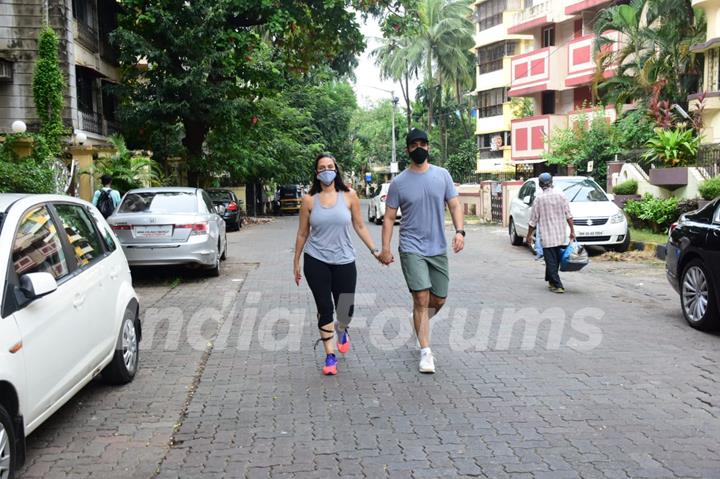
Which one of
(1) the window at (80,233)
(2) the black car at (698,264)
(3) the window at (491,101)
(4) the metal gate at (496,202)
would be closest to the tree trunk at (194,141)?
(4) the metal gate at (496,202)

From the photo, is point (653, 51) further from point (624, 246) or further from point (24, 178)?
point (24, 178)

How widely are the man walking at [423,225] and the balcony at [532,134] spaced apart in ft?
88.5

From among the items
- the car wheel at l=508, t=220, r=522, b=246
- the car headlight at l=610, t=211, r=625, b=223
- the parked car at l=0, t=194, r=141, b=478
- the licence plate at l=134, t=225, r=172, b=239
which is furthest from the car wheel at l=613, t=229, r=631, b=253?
the parked car at l=0, t=194, r=141, b=478

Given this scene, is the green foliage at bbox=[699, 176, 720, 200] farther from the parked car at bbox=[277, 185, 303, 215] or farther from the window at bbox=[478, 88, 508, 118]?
the window at bbox=[478, 88, 508, 118]

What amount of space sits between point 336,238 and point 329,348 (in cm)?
94

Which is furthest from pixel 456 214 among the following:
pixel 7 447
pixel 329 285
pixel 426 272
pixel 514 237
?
pixel 514 237

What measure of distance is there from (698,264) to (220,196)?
2134cm

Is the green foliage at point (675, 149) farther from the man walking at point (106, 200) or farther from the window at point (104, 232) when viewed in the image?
the window at point (104, 232)

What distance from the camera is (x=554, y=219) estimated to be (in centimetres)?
1074

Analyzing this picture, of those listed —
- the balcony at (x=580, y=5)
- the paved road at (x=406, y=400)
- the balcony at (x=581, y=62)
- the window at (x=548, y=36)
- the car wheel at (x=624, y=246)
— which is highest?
the balcony at (x=580, y=5)

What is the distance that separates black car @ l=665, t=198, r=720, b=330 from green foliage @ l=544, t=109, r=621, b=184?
54.1 feet

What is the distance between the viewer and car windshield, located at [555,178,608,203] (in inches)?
649

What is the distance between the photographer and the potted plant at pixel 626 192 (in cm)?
1948

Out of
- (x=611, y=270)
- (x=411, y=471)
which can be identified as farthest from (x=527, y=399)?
(x=611, y=270)
